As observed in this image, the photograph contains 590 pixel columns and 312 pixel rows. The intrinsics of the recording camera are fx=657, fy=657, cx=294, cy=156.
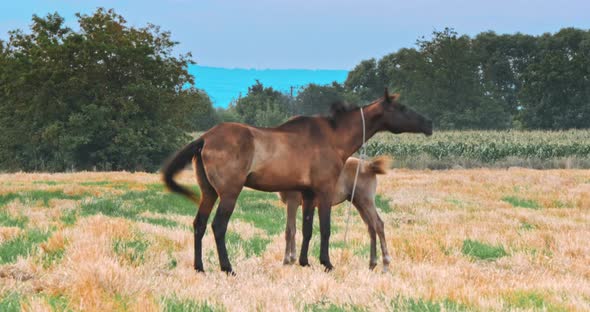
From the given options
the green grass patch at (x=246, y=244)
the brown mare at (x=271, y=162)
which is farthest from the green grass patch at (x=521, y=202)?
the brown mare at (x=271, y=162)

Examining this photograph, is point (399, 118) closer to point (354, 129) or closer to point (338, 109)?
point (354, 129)

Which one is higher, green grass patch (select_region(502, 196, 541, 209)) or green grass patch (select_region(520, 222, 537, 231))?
green grass patch (select_region(502, 196, 541, 209))

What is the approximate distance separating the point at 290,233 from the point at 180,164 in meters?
1.78

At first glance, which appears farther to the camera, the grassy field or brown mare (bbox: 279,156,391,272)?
brown mare (bbox: 279,156,391,272)

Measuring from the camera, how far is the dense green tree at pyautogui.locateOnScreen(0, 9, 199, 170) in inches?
1531

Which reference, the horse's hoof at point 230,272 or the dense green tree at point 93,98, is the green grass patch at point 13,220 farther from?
the dense green tree at point 93,98

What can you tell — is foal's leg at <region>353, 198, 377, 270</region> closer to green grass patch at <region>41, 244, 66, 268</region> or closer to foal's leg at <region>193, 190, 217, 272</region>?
foal's leg at <region>193, 190, 217, 272</region>

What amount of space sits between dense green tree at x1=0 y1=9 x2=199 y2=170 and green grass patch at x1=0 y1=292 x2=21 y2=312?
33.4m

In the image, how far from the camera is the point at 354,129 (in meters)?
8.41

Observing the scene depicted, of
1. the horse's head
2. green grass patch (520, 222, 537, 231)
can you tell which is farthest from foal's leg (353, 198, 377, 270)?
green grass patch (520, 222, 537, 231)

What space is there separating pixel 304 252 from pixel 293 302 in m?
2.51

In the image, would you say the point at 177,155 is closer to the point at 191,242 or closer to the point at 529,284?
the point at 191,242

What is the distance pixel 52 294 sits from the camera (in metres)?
5.79

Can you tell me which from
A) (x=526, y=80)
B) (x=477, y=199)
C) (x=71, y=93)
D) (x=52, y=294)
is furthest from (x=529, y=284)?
(x=526, y=80)
